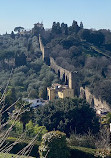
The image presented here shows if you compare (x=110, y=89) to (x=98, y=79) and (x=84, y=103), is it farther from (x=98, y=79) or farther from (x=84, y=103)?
(x=84, y=103)

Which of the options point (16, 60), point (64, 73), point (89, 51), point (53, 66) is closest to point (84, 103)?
point (64, 73)

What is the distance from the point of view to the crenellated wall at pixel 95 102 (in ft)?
62.6

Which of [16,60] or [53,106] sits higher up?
[16,60]

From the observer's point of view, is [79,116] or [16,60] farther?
[16,60]

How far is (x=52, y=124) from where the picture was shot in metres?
14.6

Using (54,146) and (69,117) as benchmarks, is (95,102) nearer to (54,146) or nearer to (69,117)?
(69,117)

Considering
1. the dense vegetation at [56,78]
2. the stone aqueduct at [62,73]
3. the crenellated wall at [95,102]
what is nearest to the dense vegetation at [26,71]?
the dense vegetation at [56,78]

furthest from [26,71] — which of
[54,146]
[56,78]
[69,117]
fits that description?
[54,146]

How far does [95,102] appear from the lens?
20719 mm

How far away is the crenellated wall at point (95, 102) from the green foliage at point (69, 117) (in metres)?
3.63

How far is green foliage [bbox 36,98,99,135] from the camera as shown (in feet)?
47.2

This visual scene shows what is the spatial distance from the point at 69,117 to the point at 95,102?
20.6 ft

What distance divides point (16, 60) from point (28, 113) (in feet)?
54.2

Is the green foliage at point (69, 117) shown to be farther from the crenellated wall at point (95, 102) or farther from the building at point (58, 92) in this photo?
the building at point (58, 92)
